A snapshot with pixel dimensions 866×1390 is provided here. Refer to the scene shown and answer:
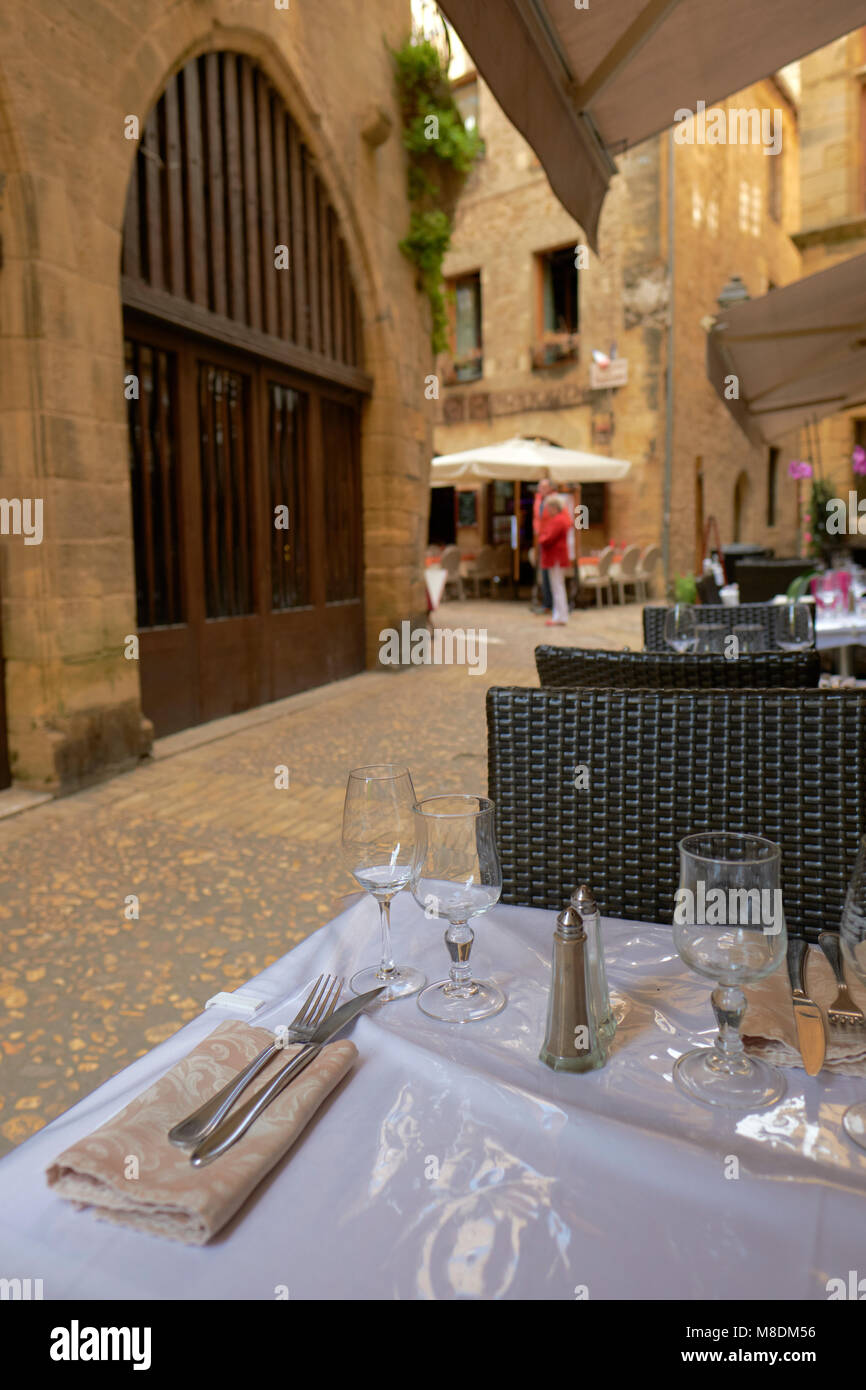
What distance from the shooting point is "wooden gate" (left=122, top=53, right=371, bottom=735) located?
5.48 m

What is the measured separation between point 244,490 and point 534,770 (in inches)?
210

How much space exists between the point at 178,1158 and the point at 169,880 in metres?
2.78

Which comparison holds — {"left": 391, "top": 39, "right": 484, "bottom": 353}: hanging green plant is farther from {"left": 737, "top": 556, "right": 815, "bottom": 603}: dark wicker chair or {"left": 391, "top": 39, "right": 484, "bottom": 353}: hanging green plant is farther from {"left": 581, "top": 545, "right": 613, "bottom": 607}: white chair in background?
{"left": 581, "top": 545, "right": 613, "bottom": 607}: white chair in background

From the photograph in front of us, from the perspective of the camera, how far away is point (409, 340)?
27.2 ft

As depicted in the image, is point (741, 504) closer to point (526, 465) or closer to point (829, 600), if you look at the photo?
point (526, 465)

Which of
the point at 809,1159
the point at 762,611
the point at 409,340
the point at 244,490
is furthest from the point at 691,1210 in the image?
the point at 409,340

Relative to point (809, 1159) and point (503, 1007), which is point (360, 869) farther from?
point (809, 1159)

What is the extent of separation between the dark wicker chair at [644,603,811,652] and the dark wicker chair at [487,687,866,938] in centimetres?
236

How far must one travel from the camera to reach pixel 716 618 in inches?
166

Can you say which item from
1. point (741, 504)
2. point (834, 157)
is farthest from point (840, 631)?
point (834, 157)

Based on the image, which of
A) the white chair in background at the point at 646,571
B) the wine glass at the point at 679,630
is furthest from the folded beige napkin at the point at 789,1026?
the white chair in background at the point at 646,571

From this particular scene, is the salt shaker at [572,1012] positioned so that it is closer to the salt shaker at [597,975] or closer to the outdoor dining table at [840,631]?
the salt shaker at [597,975]

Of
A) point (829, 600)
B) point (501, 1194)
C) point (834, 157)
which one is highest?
point (834, 157)

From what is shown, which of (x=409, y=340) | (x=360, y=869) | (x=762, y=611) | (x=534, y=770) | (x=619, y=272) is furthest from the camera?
(x=619, y=272)
